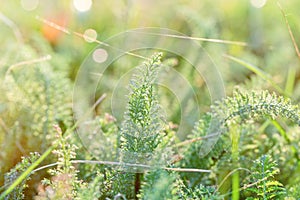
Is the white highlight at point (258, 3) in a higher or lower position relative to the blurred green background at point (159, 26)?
higher

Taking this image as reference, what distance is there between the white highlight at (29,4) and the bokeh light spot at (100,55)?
643 mm

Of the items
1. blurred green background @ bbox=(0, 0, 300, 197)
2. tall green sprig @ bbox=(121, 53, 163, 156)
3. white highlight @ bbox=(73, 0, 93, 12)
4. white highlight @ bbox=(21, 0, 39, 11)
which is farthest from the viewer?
white highlight @ bbox=(21, 0, 39, 11)

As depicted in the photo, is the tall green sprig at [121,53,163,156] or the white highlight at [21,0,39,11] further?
the white highlight at [21,0,39,11]

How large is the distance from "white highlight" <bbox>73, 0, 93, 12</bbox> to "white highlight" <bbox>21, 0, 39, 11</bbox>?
223 mm

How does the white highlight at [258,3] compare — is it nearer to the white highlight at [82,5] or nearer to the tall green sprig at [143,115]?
the white highlight at [82,5]

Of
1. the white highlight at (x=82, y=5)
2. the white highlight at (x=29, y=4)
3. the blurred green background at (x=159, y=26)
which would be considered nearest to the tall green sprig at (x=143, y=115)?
the blurred green background at (x=159, y=26)

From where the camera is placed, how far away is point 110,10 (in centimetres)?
253

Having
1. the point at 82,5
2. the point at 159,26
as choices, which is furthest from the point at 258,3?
the point at 82,5

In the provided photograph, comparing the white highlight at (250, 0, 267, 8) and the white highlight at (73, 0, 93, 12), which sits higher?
the white highlight at (250, 0, 267, 8)

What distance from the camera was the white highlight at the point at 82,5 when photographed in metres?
2.47

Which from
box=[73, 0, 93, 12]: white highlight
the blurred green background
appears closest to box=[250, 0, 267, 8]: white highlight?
the blurred green background

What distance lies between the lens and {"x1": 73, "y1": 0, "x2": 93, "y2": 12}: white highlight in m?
2.47

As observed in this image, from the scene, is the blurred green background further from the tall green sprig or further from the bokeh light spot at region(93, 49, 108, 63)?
the tall green sprig

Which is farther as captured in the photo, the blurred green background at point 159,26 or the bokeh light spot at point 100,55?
the bokeh light spot at point 100,55
